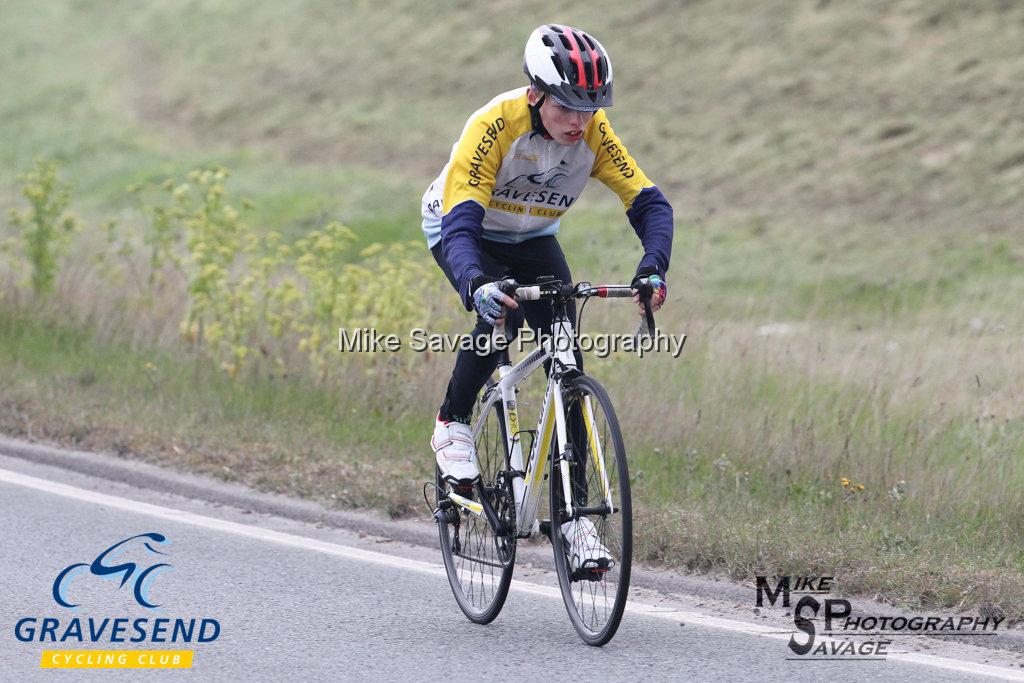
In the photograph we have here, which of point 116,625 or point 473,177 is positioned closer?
point 473,177

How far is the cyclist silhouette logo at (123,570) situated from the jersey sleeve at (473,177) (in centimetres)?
205

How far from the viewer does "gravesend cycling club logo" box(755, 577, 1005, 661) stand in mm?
5023

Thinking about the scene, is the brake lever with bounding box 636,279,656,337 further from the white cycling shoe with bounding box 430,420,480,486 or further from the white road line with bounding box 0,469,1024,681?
the white road line with bounding box 0,469,1024,681

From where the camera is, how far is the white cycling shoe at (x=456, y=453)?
18.1ft

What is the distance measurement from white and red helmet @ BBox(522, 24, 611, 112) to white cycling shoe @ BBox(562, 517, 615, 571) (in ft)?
5.04

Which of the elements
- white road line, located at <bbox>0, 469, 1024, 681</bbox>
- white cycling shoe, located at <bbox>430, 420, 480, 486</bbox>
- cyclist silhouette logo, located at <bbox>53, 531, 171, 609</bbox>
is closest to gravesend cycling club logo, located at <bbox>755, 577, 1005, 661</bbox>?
white road line, located at <bbox>0, 469, 1024, 681</bbox>

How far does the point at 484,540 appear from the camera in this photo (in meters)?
5.58

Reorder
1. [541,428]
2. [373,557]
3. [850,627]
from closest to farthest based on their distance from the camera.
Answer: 1. [541,428]
2. [850,627]
3. [373,557]

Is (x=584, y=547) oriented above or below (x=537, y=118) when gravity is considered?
below

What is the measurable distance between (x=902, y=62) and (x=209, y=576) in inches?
906

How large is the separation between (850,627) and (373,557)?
2.28 m

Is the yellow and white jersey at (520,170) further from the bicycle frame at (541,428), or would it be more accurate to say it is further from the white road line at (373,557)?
the white road line at (373,557)

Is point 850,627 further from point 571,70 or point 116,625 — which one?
point 116,625

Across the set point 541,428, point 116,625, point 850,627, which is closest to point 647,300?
point 541,428
